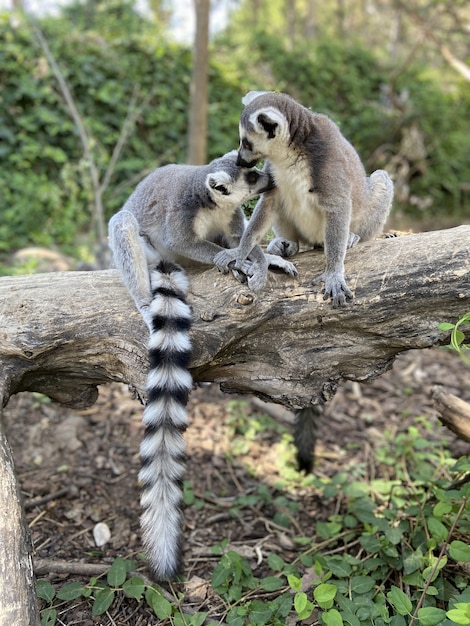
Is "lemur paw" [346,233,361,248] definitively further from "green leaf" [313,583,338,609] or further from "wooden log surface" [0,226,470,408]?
"green leaf" [313,583,338,609]

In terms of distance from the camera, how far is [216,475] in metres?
4.85

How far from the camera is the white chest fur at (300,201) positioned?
11.0 ft

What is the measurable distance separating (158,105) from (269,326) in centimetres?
1096

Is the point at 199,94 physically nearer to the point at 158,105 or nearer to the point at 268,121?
the point at 158,105

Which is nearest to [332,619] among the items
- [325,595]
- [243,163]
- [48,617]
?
[325,595]

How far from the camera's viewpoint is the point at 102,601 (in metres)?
2.93

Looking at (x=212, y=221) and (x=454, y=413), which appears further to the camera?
(x=212, y=221)

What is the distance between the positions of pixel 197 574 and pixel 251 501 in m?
0.95

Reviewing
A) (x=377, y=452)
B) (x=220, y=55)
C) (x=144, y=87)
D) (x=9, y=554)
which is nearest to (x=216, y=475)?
(x=377, y=452)

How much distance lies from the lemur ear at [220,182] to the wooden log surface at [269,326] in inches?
24.6

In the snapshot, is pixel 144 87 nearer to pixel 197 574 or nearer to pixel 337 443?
pixel 337 443

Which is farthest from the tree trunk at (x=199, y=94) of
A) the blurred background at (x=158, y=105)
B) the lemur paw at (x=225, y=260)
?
the lemur paw at (x=225, y=260)

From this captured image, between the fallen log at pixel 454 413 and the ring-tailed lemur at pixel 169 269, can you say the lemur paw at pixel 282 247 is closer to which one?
the ring-tailed lemur at pixel 169 269

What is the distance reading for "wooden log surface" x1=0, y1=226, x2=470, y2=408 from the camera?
2.99m
